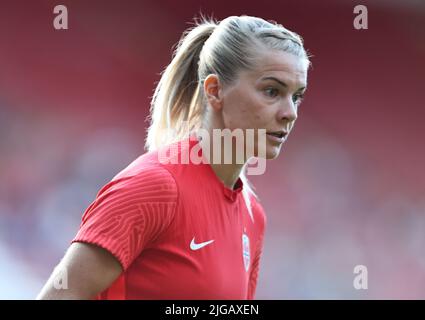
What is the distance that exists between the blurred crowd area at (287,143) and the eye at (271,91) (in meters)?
3.35

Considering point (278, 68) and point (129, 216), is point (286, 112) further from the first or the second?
point (129, 216)

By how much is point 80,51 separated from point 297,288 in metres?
2.58

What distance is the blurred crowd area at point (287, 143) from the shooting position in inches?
208

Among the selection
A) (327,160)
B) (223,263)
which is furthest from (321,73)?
(223,263)

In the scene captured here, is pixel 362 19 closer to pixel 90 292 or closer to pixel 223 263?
pixel 223 263

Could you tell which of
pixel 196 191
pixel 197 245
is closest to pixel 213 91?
pixel 196 191

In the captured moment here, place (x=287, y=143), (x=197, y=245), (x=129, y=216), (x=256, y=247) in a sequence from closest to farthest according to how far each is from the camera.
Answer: (x=129, y=216)
(x=197, y=245)
(x=256, y=247)
(x=287, y=143)

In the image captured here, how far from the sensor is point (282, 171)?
5.88 metres

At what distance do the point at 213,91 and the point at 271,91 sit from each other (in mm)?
199

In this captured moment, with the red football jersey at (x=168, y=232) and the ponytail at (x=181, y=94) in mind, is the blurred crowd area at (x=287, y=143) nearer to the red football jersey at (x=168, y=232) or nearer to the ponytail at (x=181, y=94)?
the ponytail at (x=181, y=94)

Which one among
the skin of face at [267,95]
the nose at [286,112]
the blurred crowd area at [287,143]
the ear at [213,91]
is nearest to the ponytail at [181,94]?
the ear at [213,91]

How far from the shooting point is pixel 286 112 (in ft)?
7.18

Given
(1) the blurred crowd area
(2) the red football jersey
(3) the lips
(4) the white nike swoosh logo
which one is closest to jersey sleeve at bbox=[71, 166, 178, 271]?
(2) the red football jersey

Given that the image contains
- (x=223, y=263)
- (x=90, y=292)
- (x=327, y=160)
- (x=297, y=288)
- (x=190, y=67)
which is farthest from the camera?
(x=327, y=160)
